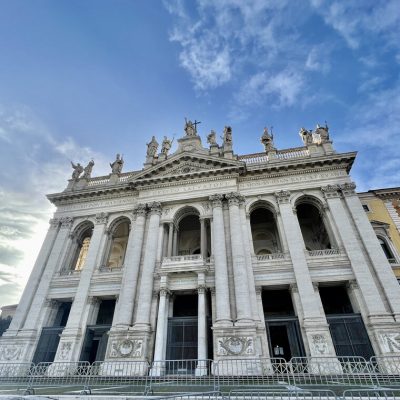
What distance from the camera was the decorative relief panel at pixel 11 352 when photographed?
17.6 meters

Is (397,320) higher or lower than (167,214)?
lower

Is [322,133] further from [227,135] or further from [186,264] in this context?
[186,264]

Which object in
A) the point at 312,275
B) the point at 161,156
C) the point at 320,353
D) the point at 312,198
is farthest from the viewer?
the point at 161,156

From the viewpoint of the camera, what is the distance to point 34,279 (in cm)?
2088

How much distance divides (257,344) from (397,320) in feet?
25.3

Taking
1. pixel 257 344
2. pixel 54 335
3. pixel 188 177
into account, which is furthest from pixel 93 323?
pixel 188 177

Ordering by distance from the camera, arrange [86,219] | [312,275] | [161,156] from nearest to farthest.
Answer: [312,275]
[86,219]
[161,156]

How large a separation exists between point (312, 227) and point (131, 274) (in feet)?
51.7

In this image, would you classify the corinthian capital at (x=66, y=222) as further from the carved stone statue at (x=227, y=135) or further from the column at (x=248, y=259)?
the carved stone statue at (x=227, y=135)

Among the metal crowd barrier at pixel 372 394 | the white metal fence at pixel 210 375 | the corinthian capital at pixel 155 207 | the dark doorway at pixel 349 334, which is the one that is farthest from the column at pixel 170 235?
the metal crowd barrier at pixel 372 394

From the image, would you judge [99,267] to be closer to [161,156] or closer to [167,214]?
[167,214]

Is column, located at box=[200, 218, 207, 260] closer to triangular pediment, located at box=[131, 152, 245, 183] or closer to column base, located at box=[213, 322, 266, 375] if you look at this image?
triangular pediment, located at box=[131, 152, 245, 183]

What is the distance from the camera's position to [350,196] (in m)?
19.3

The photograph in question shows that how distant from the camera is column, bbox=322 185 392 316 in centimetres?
1518
